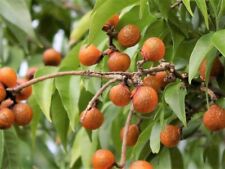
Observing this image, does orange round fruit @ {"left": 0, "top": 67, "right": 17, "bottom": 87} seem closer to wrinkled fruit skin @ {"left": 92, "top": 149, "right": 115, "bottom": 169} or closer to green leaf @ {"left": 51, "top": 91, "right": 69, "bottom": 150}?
green leaf @ {"left": 51, "top": 91, "right": 69, "bottom": 150}

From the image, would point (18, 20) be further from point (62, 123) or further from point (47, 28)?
point (47, 28)

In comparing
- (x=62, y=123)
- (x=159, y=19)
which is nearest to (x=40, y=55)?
(x=62, y=123)

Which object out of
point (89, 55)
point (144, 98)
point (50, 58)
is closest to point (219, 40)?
point (144, 98)

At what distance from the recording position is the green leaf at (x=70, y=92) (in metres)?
1.22

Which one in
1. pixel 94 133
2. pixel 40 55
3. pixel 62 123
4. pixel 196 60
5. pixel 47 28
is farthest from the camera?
pixel 47 28

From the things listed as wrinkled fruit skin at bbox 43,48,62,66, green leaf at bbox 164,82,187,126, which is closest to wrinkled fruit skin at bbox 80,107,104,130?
green leaf at bbox 164,82,187,126

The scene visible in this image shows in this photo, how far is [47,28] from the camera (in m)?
2.36

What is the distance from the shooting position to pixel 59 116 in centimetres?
133

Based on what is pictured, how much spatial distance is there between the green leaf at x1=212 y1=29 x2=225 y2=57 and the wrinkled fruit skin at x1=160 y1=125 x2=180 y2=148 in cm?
21

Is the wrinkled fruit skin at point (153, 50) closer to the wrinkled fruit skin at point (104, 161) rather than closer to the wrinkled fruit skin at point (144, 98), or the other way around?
the wrinkled fruit skin at point (144, 98)

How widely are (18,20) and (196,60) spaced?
518 mm

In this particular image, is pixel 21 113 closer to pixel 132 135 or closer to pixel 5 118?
pixel 5 118

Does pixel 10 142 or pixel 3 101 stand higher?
pixel 3 101

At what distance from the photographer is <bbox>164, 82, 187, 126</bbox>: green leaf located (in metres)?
1.07
